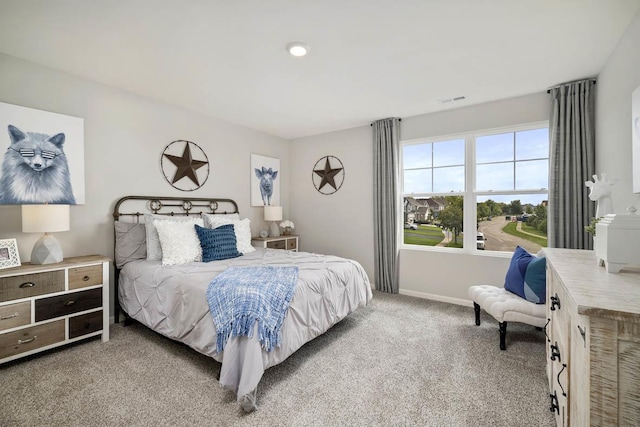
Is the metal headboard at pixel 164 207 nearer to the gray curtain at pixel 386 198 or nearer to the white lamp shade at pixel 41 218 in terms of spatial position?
the white lamp shade at pixel 41 218

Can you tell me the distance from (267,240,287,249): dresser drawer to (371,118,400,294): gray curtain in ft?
4.91

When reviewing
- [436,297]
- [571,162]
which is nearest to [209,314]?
[436,297]

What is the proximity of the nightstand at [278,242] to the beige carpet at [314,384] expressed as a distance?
1858mm

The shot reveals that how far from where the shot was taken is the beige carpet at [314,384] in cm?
168

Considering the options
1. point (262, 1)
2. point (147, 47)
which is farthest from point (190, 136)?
point (262, 1)

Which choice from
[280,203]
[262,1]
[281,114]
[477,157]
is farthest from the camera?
[280,203]

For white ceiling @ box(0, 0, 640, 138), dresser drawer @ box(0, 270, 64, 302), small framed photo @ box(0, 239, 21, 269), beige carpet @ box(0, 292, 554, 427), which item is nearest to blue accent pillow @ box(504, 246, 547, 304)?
beige carpet @ box(0, 292, 554, 427)

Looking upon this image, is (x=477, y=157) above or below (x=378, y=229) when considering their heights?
above

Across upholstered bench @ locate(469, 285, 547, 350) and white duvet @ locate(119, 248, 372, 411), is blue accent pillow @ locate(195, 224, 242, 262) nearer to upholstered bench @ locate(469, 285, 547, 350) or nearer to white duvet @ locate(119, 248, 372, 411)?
white duvet @ locate(119, 248, 372, 411)

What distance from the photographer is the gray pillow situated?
9.77ft

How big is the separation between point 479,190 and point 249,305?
3.18 meters

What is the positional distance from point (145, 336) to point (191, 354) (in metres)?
0.68

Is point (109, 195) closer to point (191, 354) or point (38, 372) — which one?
point (38, 372)

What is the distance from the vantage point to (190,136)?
375 centimetres
